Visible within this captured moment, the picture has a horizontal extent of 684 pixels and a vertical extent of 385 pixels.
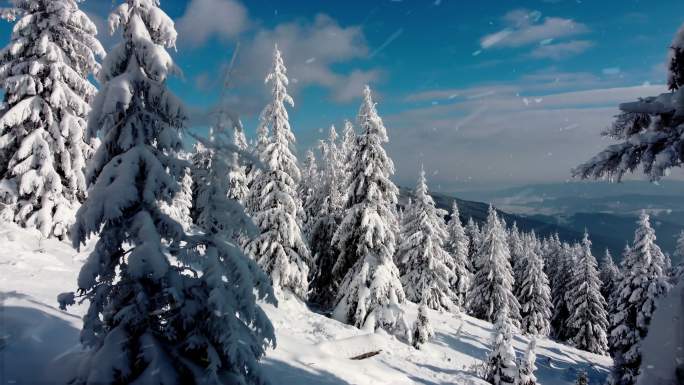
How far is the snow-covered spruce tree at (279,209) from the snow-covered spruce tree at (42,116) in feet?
27.8

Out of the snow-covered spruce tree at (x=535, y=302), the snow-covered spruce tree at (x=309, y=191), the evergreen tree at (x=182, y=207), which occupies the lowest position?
the snow-covered spruce tree at (x=535, y=302)

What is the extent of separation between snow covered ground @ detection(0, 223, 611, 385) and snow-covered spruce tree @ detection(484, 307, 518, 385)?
201cm

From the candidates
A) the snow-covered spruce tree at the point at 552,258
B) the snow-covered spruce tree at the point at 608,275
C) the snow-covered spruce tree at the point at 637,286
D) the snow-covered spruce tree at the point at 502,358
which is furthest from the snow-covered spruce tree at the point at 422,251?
the snow-covered spruce tree at the point at 552,258

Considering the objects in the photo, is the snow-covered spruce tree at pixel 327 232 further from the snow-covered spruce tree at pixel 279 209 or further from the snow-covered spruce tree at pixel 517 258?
the snow-covered spruce tree at pixel 517 258

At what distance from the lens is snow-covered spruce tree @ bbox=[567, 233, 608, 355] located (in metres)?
44.8

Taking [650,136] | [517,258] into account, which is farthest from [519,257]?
[650,136]

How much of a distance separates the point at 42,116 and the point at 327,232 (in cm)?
1722

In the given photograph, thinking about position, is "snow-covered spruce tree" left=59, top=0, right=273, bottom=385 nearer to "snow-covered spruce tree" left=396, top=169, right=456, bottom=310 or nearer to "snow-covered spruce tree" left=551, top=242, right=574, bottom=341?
"snow-covered spruce tree" left=396, top=169, right=456, bottom=310

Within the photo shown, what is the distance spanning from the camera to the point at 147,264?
6176 millimetres

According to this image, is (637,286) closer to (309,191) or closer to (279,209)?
(279,209)

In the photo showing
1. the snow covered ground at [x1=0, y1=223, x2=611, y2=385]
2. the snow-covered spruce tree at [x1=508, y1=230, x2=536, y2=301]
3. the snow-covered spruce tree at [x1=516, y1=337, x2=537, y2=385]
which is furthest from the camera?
the snow-covered spruce tree at [x1=508, y1=230, x2=536, y2=301]

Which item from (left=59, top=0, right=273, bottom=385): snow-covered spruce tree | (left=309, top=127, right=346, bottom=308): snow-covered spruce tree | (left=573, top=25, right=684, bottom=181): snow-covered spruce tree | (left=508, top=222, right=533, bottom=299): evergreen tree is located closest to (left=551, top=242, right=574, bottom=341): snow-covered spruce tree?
(left=508, top=222, right=533, bottom=299): evergreen tree

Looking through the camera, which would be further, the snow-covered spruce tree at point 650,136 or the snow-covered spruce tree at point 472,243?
the snow-covered spruce tree at point 472,243

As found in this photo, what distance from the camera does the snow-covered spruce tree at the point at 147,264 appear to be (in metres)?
6.09
